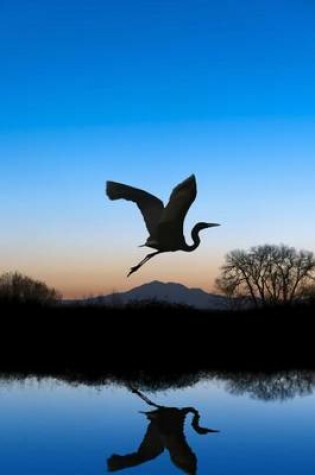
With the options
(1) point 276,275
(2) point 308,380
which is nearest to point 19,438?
(2) point 308,380

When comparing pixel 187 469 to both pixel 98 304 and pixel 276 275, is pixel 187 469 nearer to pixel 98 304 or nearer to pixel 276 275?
pixel 98 304

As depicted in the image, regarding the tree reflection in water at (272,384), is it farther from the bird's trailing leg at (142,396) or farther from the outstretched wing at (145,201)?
the outstretched wing at (145,201)

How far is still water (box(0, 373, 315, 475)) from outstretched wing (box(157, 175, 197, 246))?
276cm

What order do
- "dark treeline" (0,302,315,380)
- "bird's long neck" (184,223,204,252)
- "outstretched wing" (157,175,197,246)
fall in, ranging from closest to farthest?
"outstretched wing" (157,175,197,246) → "bird's long neck" (184,223,204,252) → "dark treeline" (0,302,315,380)

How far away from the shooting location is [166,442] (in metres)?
9.01

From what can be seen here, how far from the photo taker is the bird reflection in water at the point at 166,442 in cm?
788

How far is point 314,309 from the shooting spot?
23531mm

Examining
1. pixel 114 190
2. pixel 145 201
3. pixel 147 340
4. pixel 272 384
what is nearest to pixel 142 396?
pixel 272 384

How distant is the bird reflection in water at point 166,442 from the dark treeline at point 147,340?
17.9 ft

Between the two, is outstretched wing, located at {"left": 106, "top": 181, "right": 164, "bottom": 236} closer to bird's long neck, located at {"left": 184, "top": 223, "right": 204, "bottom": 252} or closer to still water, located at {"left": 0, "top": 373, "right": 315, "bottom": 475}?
bird's long neck, located at {"left": 184, "top": 223, "right": 204, "bottom": 252}

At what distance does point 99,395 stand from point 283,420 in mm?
4069

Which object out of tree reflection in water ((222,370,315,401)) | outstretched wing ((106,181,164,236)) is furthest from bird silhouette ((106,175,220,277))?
tree reflection in water ((222,370,315,401))

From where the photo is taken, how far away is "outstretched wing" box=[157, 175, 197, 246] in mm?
8461

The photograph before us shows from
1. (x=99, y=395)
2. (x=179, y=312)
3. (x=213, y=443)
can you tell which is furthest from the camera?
(x=179, y=312)
